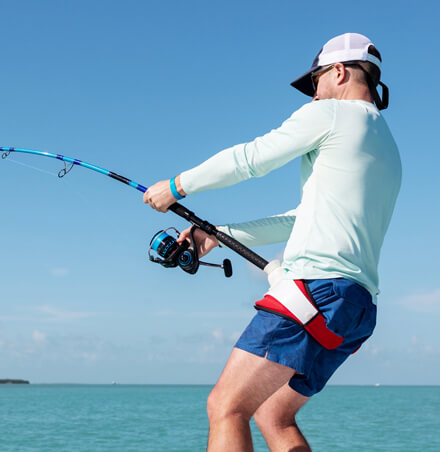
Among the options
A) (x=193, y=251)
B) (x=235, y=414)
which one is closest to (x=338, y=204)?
(x=235, y=414)

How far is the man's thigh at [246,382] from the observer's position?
235 centimetres

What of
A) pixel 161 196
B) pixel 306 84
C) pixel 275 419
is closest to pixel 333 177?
pixel 306 84

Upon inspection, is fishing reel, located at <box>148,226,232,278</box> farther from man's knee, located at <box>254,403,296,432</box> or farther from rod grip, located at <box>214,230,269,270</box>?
man's knee, located at <box>254,403,296,432</box>

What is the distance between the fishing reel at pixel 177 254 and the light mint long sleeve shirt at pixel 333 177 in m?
0.77

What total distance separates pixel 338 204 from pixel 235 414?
0.88 m

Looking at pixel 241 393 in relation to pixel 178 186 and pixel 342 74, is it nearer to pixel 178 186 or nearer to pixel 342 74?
pixel 178 186

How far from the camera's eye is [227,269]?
3469 millimetres

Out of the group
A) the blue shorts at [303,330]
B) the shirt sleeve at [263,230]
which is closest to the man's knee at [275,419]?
the blue shorts at [303,330]

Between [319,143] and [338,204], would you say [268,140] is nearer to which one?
[319,143]

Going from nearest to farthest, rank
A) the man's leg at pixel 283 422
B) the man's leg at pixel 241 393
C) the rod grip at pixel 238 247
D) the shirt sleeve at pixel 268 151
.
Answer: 1. the man's leg at pixel 241 393
2. the shirt sleeve at pixel 268 151
3. the man's leg at pixel 283 422
4. the rod grip at pixel 238 247

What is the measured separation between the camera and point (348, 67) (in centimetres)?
269

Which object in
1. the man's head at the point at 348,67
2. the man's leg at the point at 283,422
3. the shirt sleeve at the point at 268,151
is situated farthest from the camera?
the man's leg at the point at 283,422

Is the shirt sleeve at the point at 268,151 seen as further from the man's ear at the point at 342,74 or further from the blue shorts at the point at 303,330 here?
the blue shorts at the point at 303,330

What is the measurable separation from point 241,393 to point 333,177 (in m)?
0.89
